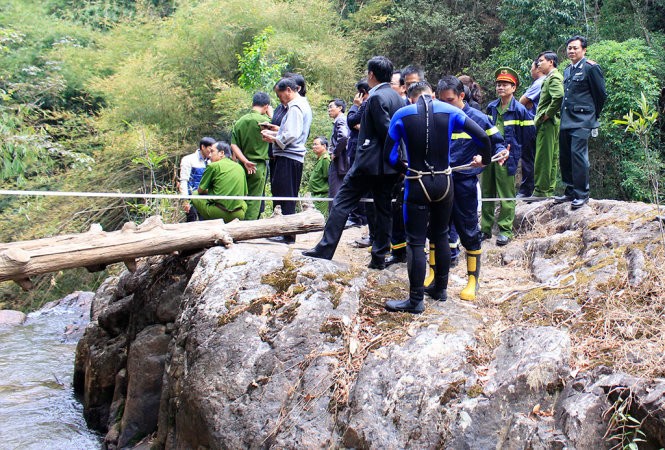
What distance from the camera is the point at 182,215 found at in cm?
1187

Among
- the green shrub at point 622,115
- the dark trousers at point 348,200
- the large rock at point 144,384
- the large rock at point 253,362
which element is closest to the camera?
the large rock at point 253,362

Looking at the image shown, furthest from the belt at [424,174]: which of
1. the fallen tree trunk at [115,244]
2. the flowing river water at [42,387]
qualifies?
the flowing river water at [42,387]

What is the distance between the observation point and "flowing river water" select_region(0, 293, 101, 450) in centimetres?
709

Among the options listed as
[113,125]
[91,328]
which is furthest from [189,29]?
[91,328]

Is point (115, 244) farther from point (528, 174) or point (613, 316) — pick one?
point (528, 174)

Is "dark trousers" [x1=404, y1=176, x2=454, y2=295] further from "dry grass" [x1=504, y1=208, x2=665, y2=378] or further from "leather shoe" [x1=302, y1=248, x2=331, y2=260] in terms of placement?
"leather shoe" [x1=302, y1=248, x2=331, y2=260]

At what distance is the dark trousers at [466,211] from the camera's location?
19.1 ft

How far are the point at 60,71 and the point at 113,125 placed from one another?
4.21 metres

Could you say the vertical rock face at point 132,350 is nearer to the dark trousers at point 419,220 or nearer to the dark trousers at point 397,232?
the dark trousers at point 397,232

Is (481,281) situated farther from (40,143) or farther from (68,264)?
(40,143)

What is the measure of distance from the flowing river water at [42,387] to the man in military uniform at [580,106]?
6060 mm

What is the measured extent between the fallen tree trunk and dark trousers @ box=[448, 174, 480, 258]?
7.13 ft

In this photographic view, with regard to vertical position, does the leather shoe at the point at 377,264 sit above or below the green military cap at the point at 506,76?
below

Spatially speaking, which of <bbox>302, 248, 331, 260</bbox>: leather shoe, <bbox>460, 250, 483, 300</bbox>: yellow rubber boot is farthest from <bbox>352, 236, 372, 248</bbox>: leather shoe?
<bbox>460, 250, 483, 300</bbox>: yellow rubber boot
